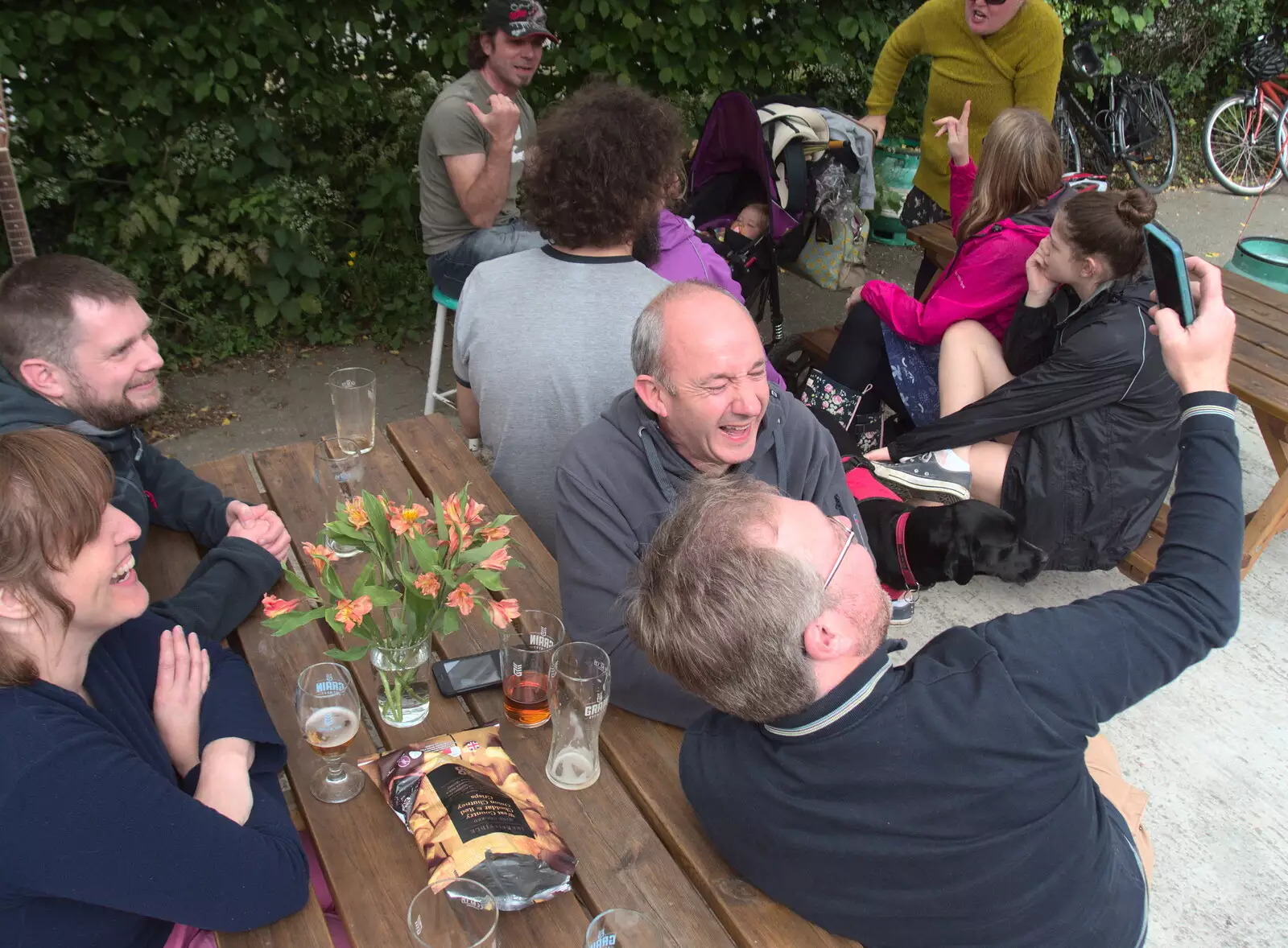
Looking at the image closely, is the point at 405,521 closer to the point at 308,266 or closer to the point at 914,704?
the point at 914,704

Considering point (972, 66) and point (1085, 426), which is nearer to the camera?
point (1085, 426)

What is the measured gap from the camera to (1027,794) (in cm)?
136

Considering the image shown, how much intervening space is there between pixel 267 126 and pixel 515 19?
4.61ft

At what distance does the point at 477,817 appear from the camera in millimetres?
1485

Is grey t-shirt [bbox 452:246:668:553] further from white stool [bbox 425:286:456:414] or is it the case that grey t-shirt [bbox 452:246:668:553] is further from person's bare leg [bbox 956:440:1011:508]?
person's bare leg [bbox 956:440:1011:508]

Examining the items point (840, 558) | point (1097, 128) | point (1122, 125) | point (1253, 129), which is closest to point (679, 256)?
point (840, 558)

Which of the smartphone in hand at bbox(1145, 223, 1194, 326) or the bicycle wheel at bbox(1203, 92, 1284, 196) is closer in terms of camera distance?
the smartphone in hand at bbox(1145, 223, 1194, 326)

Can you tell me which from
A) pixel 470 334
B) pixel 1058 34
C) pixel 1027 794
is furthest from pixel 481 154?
pixel 1027 794

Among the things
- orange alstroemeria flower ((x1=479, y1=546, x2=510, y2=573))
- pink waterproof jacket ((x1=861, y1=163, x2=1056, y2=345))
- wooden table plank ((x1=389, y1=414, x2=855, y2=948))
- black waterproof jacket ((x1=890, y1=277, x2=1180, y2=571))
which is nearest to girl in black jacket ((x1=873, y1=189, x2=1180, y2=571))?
black waterproof jacket ((x1=890, y1=277, x2=1180, y2=571))

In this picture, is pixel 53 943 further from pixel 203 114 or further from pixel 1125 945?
pixel 203 114

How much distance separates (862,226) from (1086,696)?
3682 millimetres

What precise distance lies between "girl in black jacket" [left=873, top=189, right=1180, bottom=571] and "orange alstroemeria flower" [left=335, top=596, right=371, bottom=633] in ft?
7.63

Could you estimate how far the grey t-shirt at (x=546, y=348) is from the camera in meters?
2.47

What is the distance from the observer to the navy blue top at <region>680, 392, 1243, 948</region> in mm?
1345
